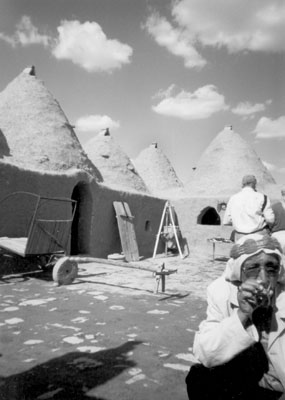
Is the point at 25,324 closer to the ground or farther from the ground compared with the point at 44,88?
closer to the ground

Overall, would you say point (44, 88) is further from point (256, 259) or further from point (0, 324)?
point (256, 259)

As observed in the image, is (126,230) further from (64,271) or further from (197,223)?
(64,271)

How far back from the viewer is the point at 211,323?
1720 millimetres

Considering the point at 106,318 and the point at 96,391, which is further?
the point at 106,318

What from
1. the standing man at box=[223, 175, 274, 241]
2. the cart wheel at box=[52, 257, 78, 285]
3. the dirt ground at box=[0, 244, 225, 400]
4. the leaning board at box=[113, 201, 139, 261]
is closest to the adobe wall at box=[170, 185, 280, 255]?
the leaning board at box=[113, 201, 139, 261]

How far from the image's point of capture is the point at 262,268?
5.71ft

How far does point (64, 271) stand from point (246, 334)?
5.69 m

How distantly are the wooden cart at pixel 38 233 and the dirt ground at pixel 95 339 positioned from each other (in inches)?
19.0

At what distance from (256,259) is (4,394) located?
2.08m

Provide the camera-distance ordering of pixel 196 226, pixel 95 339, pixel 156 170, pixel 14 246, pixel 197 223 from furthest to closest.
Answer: pixel 156 170, pixel 197 223, pixel 196 226, pixel 14 246, pixel 95 339

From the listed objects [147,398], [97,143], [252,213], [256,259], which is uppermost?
[97,143]

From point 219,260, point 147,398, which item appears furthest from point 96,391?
point 219,260

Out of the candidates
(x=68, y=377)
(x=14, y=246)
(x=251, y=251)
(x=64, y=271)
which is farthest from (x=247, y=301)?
(x=14, y=246)

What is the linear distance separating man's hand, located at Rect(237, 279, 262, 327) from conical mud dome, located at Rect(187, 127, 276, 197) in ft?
60.7
